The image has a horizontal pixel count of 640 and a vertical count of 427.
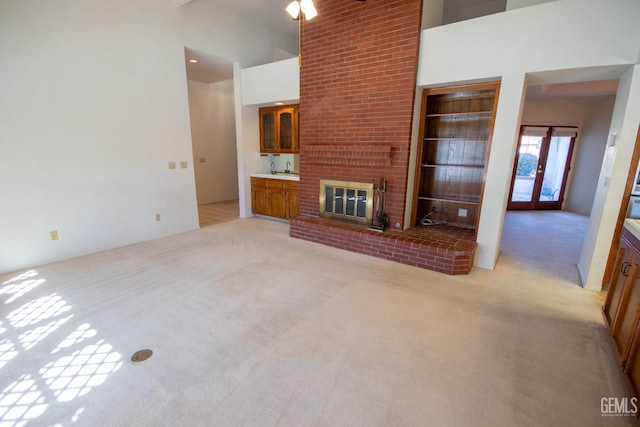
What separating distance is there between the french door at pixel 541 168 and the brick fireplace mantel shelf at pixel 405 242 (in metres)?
4.46

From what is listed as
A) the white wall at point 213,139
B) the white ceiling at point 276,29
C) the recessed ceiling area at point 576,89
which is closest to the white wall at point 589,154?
the recessed ceiling area at point 576,89

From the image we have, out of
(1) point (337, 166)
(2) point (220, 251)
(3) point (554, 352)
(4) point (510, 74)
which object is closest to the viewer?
(3) point (554, 352)

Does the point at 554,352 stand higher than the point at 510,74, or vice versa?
the point at 510,74

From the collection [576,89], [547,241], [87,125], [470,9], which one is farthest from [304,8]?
[576,89]

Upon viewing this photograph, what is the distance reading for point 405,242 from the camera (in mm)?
3453

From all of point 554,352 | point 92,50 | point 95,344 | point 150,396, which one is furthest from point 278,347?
point 92,50

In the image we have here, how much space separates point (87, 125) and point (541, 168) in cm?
923

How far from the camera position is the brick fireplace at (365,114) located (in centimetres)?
341

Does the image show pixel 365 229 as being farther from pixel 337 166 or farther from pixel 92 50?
pixel 92 50

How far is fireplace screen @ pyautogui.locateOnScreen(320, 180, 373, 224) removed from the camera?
4047mm

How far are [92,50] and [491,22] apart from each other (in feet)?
15.4

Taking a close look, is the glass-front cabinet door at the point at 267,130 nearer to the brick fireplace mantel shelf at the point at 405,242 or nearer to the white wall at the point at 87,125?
the white wall at the point at 87,125

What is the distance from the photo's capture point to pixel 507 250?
160 inches

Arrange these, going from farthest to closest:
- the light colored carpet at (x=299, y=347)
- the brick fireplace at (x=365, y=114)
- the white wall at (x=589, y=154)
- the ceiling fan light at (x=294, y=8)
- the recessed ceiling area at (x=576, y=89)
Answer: the white wall at (x=589, y=154)
the recessed ceiling area at (x=576, y=89)
the brick fireplace at (x=365, y=114)
the ceiling fan light at (x=294, y=8)
the light colored carpet at (x=299, y=347)
